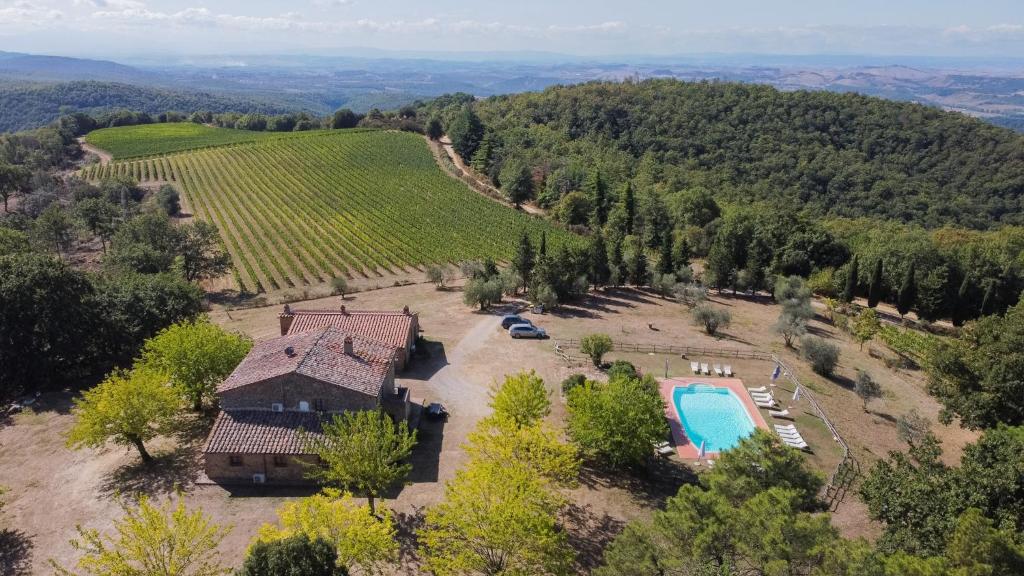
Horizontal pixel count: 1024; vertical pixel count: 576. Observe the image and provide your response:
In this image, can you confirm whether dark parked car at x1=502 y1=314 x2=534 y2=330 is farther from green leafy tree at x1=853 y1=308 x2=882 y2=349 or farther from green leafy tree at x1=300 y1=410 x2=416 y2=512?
green leafy tree at x1=853 y1=308 x2=882 y2=349

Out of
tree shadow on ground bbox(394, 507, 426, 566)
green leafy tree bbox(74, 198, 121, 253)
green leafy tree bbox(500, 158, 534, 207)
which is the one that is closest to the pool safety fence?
tree shadow on ground bbox(394, 507, 426, 566)

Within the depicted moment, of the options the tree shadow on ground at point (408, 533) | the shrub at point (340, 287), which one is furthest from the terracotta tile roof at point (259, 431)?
the shrub at point (340, 287)

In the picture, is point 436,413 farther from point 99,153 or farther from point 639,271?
point 99,153

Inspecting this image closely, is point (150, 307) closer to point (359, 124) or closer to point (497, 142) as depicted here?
point (497, 142)

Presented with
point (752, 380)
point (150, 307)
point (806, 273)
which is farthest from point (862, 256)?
point (150, 307)

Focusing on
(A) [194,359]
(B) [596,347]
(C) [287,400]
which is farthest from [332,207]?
(C) [287,400]
